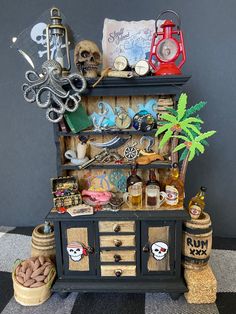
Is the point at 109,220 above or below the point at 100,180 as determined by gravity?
below

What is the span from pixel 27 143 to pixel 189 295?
1464 mm

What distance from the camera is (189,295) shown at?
54.0 inches

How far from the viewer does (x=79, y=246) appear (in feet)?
4.50

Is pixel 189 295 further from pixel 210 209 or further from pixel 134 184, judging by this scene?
pixel 210 209

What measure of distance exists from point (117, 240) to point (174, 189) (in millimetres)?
390

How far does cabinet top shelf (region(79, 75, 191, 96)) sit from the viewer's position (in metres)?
1.32

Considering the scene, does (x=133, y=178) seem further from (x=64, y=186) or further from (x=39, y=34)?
(x=39, y=34)

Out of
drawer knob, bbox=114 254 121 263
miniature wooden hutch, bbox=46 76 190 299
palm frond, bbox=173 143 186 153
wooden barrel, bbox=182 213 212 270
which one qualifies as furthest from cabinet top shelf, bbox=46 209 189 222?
palm frond, bbox=173 143 186 153

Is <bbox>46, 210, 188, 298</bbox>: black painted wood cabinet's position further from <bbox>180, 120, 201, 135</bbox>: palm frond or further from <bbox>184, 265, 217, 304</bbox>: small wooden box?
<bbox>180, 120, 201, 135</bbox>: palm frond

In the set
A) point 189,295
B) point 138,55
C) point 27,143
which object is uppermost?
point 138,55

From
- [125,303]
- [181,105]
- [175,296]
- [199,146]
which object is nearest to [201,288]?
[175,296]

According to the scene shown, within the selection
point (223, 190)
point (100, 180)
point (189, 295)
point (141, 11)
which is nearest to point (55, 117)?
point (100, 180)

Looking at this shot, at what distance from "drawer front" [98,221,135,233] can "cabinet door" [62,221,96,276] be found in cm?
6

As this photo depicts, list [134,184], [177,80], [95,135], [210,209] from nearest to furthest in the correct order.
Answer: [177,80] → [134,184] → [95,135] → [210,209]
